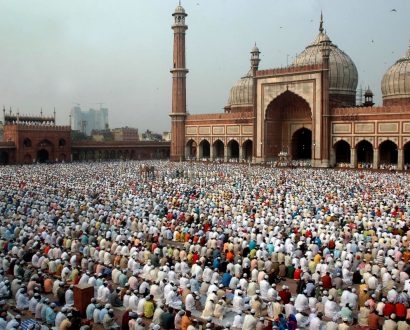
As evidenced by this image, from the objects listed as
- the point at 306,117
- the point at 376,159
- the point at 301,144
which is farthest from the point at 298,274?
the point at 301,144

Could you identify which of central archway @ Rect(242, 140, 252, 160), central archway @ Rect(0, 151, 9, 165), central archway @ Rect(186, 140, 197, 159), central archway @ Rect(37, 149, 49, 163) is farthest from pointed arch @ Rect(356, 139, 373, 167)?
central archway @ Rect(0, 151, 9, 165)

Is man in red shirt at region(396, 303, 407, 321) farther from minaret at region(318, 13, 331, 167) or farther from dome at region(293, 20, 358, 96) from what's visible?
dome at region(293, 20, 358, 96)

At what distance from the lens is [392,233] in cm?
1299

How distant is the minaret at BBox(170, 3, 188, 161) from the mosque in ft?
0.32

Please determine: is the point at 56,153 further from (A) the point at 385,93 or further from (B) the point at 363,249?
(B) the point at 363,249

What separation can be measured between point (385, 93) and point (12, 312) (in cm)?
3690

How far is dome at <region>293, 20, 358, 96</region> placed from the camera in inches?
1625

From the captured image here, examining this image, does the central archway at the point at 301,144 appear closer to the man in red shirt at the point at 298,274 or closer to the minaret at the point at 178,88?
the minaret at the point at 178,88

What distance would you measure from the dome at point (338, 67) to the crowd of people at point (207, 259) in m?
22.8

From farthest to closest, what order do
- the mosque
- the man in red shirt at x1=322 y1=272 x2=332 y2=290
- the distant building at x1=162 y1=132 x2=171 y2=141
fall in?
the distant building at x1=162 y1=132 x2=171 y2=141 → the mosque → the man in red shirt at x1=322 y1=272 x2=332 y2=290

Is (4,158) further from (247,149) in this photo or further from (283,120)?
A: (283,120)

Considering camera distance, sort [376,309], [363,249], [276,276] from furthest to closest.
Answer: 1. [363,249]
2. [276,276]
3. [376,309]

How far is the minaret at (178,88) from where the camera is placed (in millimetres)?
45906

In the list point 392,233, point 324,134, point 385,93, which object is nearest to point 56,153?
point 324,134
